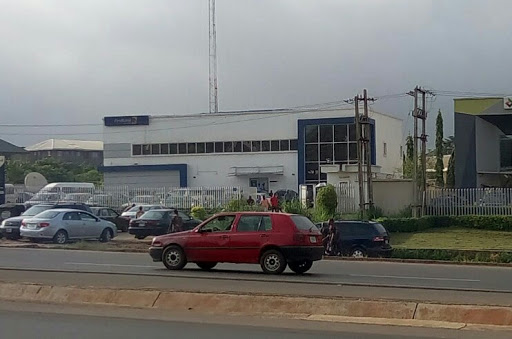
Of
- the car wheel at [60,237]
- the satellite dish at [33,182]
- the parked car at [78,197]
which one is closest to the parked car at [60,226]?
the car wheel at [60,237]

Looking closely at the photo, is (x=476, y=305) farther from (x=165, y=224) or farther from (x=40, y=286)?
(x=165, y=224)

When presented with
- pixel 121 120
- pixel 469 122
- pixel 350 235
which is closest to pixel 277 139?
pixel 121 120

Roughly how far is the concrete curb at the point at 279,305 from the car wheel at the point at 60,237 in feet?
54.4

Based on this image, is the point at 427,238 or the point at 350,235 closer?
the point at 350,235

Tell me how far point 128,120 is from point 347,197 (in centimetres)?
3406

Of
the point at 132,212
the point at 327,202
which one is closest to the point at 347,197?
the point at 327,202

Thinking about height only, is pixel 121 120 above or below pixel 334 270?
above

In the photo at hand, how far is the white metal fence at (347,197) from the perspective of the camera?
1971 inches

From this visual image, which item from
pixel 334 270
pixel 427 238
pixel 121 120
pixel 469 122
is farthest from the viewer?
pixel 121 120

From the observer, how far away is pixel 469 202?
48.5 metres

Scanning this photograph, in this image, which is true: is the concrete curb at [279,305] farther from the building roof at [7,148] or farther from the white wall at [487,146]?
the building roof at [7,148]

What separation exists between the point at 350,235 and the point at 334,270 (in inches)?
261

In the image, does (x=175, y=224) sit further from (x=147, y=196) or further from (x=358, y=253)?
(x=147, y=196)

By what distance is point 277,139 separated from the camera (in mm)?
75375
